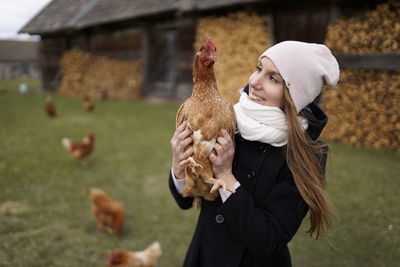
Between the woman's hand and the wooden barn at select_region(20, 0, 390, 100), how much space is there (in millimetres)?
4812

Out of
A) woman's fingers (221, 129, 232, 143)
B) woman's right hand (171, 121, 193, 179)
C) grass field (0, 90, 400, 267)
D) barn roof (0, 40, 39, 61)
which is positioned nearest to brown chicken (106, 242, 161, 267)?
grass field (0, 90, 400, 267)

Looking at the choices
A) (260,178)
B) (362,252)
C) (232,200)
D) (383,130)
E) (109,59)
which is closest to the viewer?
(232,200)

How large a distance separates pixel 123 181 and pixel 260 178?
3670 mm

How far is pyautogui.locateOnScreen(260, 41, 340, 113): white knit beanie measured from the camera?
130 centimetres

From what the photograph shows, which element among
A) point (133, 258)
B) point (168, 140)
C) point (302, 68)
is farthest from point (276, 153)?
point (168, 140)

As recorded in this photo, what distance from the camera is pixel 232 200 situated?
4.23 feet

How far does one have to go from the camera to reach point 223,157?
1.32 meters

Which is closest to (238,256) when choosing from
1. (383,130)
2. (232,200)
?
(232,200)

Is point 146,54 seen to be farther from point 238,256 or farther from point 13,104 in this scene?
point 238,256

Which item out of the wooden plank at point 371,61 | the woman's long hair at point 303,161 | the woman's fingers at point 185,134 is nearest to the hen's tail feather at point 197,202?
the woman's fingers at point 185,134

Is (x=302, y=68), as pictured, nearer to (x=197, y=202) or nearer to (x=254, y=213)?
(x=254, y=213)

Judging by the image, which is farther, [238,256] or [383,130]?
[383,130]

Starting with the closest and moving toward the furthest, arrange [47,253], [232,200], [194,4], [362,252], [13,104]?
A: [232,200]
[362,252]
[47,253]
[194,4]
[13,104]

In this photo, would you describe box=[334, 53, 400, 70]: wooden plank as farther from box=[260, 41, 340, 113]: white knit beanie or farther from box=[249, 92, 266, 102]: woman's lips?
box=[249, 92, 266, 102]: woman's lips
